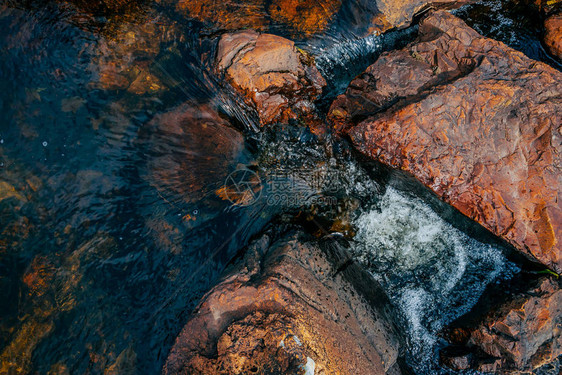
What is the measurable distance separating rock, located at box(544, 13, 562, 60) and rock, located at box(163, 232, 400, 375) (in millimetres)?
3362

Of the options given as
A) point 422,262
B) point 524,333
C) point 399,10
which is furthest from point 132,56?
point 524,333

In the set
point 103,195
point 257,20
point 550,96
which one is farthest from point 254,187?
point 550,96

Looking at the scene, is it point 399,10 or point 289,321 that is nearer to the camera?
point 289,321

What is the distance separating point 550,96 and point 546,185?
2.61 ft

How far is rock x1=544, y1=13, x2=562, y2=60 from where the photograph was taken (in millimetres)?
3209

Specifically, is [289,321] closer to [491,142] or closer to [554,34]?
[491,142]

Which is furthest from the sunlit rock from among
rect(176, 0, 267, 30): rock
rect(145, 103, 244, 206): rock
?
rect(145, 103, 244, 206): rock

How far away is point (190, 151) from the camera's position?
321cm

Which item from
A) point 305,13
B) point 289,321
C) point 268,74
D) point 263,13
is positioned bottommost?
point 289,321

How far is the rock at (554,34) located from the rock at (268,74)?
263 cm

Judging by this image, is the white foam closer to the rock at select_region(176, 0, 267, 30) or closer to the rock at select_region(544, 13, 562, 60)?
the rock at select_region(544, 13, 562, 60)

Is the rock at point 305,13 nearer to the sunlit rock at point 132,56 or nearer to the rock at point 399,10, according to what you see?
the rock at point 399,10

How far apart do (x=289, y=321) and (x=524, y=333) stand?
201 cm

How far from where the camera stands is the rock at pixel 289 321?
1978 millimetres
